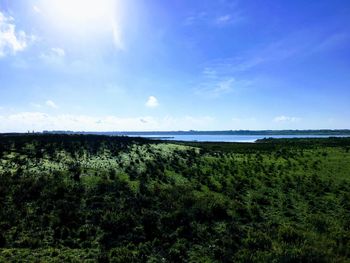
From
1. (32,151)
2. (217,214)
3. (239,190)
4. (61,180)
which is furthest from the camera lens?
(32,151)

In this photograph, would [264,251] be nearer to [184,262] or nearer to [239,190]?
[184,262]

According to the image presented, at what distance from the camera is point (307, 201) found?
66.7 feet

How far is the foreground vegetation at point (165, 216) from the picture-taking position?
12.1 m

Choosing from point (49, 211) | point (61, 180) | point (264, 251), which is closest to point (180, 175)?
point (61, 180)

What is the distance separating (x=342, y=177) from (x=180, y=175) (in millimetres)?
16047

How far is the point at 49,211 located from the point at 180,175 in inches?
559

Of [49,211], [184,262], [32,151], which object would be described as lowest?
[184,262]

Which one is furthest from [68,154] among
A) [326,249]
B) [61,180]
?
[326,249]

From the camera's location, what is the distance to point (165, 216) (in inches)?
621

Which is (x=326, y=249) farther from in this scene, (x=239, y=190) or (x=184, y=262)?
(x=239, y=190)

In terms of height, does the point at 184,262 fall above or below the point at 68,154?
below

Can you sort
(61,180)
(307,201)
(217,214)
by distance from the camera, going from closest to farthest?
(217,214) → (307,201) → (61,180)

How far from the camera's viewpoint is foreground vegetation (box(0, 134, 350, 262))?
12.1 metres

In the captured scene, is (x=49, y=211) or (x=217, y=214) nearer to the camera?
(x=49, y=211)
